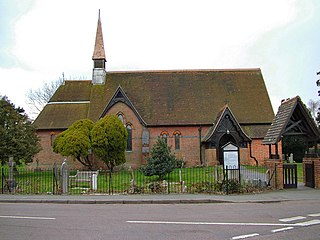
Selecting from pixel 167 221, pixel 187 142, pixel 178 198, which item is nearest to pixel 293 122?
pixel 178 198

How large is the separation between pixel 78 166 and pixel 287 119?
25620mm

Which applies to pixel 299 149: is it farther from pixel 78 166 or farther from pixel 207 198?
pixel 207 198

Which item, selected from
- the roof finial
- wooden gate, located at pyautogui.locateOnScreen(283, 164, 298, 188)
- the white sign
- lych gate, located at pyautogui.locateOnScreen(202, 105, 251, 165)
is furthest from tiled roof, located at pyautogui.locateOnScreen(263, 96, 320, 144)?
the roof finial

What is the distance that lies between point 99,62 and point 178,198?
29.5 m

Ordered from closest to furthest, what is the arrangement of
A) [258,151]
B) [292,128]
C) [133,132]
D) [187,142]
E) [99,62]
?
[292,128] < [258,151] < [133,132] < [187,142] < [99,62]

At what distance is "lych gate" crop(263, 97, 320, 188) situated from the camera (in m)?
19.1

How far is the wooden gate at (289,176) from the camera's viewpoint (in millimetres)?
18891

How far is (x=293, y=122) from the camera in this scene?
1978cm

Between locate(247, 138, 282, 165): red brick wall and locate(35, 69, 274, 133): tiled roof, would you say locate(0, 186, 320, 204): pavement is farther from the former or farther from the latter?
locate(35, 69, 274, 133): tiled roof

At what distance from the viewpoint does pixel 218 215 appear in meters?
12.0

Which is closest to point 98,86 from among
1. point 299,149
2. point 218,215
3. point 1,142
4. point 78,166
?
point 78,166

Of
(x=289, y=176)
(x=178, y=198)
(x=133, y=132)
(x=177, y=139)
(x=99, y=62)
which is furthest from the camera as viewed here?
(x=99, y=62)

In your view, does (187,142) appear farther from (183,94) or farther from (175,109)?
(183,94)

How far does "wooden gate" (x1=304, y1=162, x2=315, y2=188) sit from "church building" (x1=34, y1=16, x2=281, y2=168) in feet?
52.0
